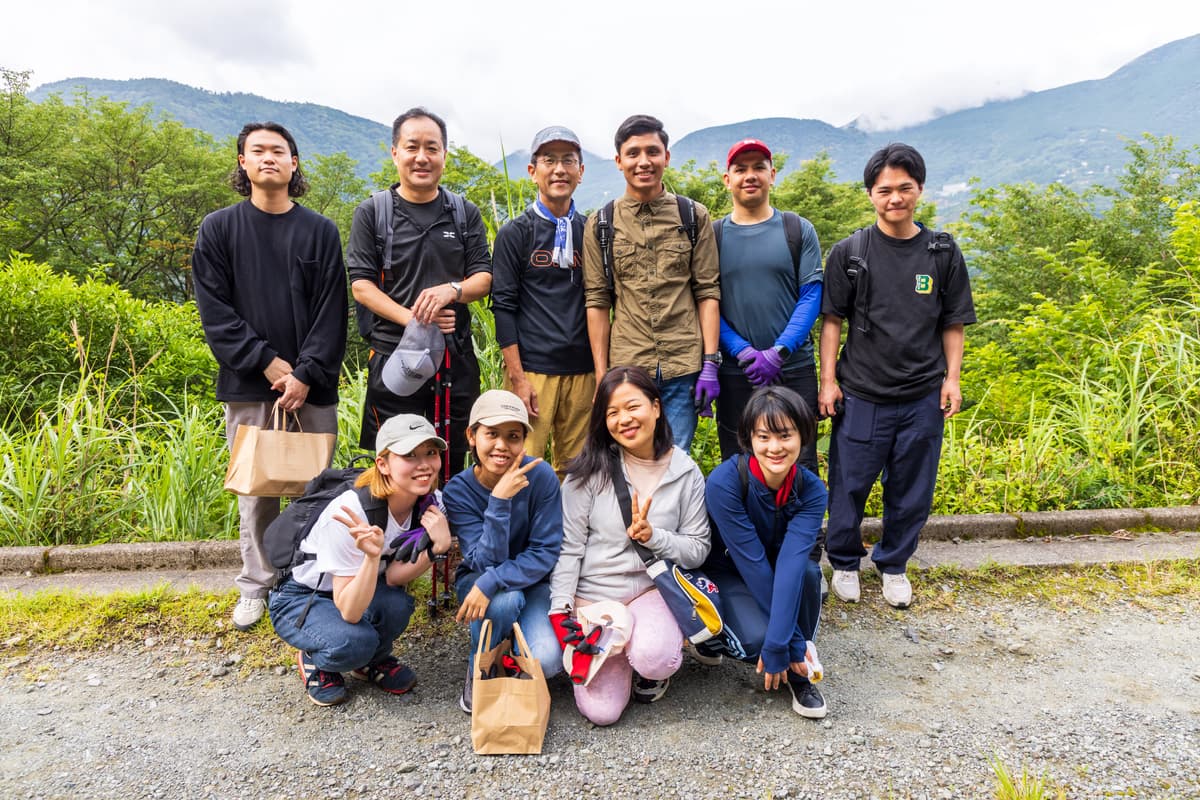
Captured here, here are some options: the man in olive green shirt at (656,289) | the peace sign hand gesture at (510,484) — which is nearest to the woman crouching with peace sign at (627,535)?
the peace sign hand gesture at (510,484)

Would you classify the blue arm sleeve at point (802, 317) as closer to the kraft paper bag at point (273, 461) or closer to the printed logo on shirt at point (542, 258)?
the printed logo on shirt at point (542, 258)

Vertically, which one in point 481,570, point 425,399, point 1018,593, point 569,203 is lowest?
point 1018,593

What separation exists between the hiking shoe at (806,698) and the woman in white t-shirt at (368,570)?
4.70 feet

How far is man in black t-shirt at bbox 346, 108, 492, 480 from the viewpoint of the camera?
3.35 metres

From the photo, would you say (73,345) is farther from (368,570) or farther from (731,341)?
(731,341)

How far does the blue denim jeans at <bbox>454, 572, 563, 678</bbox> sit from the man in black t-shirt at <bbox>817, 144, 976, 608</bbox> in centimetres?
163

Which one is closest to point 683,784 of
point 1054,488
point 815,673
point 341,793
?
point 815,673

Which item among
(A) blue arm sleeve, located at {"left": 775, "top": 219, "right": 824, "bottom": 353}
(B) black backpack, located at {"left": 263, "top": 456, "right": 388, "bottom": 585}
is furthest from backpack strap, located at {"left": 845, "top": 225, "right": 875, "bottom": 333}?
(B) black backpack, located at {"left": 263, "top": 456, "right": 388, "bottom": 585}

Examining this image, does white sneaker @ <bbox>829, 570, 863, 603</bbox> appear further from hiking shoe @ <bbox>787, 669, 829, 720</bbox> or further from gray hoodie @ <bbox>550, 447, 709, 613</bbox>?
gray hoodie @ <bbox>550, 447, 709, 613</bbox>

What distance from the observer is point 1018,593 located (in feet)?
12.3

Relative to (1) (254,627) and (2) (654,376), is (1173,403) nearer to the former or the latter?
(2) (654,376)

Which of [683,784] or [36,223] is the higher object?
[36,223]

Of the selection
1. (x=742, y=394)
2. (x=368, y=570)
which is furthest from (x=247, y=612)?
(x=742, y=394)

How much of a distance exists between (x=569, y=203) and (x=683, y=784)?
2.59 meters
